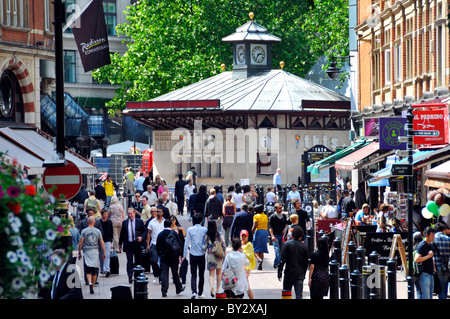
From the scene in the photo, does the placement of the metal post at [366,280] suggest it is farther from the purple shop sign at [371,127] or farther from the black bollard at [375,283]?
the purple shop sign at [371,127]

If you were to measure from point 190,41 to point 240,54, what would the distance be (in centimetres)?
746

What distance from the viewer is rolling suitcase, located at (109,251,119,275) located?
70.0 ft

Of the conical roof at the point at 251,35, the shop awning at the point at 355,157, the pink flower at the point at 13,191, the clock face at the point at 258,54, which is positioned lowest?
the pink flower at the point at 13,191

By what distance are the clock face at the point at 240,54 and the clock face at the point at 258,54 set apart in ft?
1.81

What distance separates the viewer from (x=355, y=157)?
32688 mm

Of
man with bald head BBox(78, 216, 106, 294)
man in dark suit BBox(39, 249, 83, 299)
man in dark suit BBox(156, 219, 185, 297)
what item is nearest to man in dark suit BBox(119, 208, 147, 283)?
man with bald head BBox(78, 216, 106, 294)

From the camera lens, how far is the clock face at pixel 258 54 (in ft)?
177

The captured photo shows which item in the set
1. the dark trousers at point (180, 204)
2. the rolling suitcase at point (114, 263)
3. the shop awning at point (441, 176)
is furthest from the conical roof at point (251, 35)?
the rolling suitcase at point (114, 263)

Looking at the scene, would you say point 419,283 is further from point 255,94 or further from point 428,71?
point 255,94

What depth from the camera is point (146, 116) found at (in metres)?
48.9

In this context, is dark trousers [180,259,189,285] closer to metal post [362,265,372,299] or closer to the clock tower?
metal post [362,265,372,299]

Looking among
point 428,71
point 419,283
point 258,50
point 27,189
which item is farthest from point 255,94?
point 27,189

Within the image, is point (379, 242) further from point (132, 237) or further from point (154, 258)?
point (132, 237)

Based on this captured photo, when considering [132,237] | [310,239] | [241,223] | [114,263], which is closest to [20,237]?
[132,237]
